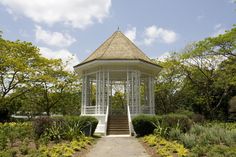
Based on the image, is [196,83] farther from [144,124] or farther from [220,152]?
[220,152]

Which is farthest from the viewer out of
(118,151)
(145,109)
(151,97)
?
(151,97)

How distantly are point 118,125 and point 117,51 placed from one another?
19.6ft

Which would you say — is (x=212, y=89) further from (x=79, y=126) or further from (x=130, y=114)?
(x=79, y=126)

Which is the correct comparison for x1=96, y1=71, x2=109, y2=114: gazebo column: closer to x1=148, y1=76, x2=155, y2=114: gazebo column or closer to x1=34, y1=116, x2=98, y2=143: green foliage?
x1=148, y1=76, x2=155, y2=114: gazebo column

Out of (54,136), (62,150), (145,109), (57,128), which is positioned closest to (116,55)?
(145,109)

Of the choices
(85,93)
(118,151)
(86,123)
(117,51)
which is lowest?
(118,151)

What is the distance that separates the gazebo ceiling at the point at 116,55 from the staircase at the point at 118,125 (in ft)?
13.7

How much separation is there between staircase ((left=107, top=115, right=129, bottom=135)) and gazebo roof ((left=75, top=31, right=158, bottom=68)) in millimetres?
4538

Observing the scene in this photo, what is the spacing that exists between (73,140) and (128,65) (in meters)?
9.02

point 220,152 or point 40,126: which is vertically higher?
point 40,126

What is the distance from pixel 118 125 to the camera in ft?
62.8

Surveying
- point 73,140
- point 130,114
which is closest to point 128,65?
point 130,114

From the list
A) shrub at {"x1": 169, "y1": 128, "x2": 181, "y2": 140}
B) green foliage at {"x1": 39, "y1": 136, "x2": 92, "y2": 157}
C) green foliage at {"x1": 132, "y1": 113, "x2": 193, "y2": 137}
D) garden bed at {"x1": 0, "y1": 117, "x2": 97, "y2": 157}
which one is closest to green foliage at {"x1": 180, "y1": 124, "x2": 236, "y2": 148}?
shrub at {"x1": 169, "y1": 128, "x2": 181, "y2": 140}

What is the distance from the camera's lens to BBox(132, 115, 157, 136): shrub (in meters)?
15.6
